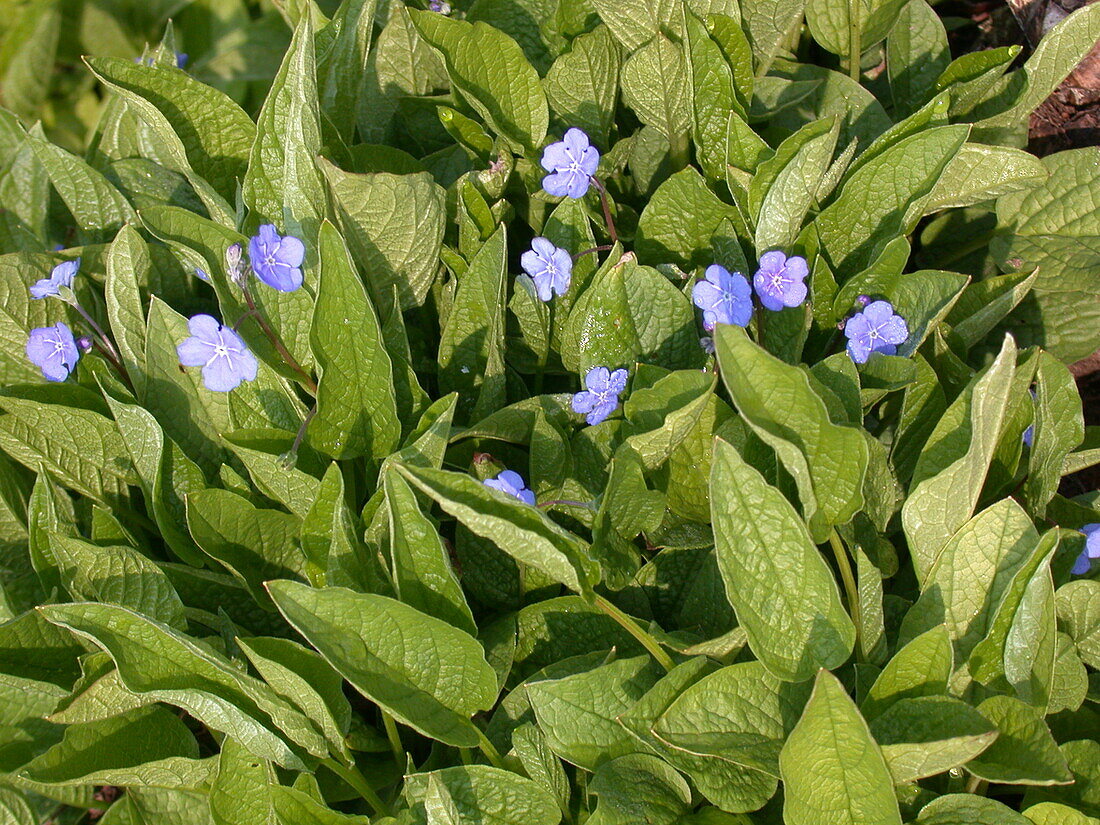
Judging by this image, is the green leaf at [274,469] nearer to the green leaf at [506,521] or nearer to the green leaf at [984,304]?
the green leaf at [506,521]

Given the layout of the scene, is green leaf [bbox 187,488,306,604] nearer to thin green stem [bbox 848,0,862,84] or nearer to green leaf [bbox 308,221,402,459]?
green leaf [bbox 308,221,402,459]

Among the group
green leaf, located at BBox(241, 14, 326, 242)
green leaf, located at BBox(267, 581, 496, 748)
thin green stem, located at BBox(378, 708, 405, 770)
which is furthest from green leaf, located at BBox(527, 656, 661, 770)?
green leaf, located at BBox(241, 14, 326, 242)

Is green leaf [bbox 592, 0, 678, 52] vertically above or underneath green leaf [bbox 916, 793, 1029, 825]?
above

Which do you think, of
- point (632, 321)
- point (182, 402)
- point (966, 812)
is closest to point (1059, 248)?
point (632, 321)

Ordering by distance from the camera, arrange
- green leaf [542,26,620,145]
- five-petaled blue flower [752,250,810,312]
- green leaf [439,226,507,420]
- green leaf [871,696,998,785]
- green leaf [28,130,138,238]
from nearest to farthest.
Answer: green leaf [871,696,998,785], five-petaled blue flower [752,250,810,312], green leaf [439,226,507,420], green leaf [542,26,620,145], green leaf [28,130,138,238]

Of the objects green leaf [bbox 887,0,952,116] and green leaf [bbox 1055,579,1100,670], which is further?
green leaf [bbox 887,0,952,116]

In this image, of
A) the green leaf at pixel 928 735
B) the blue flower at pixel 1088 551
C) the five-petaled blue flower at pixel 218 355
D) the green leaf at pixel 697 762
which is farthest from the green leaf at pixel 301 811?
the blue flower at pixel 1088 551
